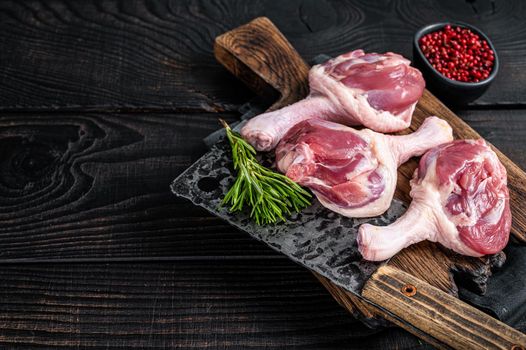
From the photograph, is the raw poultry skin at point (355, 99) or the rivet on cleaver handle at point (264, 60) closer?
the raw poultry skin at point (355, 99)

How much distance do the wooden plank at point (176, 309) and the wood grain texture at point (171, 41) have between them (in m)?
0.75

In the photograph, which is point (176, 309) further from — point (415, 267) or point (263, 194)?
point (415, 267)

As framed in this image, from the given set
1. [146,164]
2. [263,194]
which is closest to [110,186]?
[146,164]

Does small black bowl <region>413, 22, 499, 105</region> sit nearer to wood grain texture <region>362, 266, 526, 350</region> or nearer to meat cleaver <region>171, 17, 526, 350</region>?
meat cleaver <region>171, 17, 526, 350</region>

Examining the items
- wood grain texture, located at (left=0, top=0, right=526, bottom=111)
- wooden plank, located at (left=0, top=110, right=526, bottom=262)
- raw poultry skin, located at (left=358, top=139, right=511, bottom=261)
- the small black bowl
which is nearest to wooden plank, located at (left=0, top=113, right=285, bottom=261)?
wooden plank, located at (left=0, top=110, right=526, bottom=262)

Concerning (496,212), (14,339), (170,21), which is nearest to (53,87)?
(170,21)

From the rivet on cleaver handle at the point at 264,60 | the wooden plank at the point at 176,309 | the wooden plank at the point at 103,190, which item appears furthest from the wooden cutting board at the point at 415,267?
the wooden plank at the point at 103,190

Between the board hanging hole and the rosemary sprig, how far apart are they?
0.40 m

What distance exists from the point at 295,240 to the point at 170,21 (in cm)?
140

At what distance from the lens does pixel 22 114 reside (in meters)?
2.65

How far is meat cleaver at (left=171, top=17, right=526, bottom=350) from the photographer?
5.89 feet

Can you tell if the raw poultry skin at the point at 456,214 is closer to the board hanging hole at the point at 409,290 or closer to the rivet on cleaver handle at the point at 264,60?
the board hanging hole at the point at 409,290

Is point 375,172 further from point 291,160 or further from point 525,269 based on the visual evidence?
point 525,269

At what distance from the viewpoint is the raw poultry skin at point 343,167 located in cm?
204
